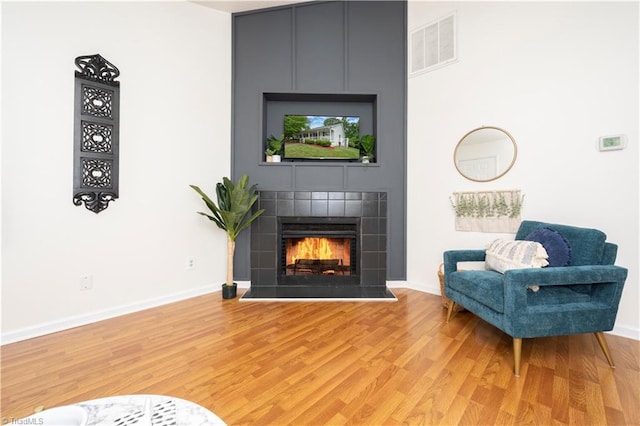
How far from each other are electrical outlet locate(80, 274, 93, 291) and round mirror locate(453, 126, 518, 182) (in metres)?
3.72

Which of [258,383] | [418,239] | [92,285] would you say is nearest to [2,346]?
[92,285]

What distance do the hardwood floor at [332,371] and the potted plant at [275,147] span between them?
6.13 feet

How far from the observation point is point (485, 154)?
2701mm

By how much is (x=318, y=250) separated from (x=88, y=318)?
232cm

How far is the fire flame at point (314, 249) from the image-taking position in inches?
133

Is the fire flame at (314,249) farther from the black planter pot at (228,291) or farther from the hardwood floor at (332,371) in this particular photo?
the hardwood floor at (332,371)

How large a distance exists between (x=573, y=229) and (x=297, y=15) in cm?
357

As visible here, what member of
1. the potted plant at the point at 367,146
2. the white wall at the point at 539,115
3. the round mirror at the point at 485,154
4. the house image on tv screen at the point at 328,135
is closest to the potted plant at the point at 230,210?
the house image on tv screen at the point at 328,135

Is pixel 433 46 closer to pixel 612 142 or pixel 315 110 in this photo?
pixel 315 110

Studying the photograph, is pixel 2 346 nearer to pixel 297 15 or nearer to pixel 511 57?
pixel 297 15

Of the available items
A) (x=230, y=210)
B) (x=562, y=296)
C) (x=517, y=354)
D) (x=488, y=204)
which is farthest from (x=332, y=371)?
(x=488, y=204)

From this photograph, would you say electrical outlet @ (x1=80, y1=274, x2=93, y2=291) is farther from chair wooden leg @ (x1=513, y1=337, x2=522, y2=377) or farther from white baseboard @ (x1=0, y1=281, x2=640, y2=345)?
chair wooden leg @ (x1=513, y1=337, x2=522, y2=377)

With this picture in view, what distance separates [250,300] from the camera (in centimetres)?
273

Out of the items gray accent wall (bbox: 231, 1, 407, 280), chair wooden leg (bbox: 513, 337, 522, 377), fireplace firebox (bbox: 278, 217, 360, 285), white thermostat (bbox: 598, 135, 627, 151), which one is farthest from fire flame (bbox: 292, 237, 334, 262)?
white thermostat (bbox: 598, 135, 627, 151)
